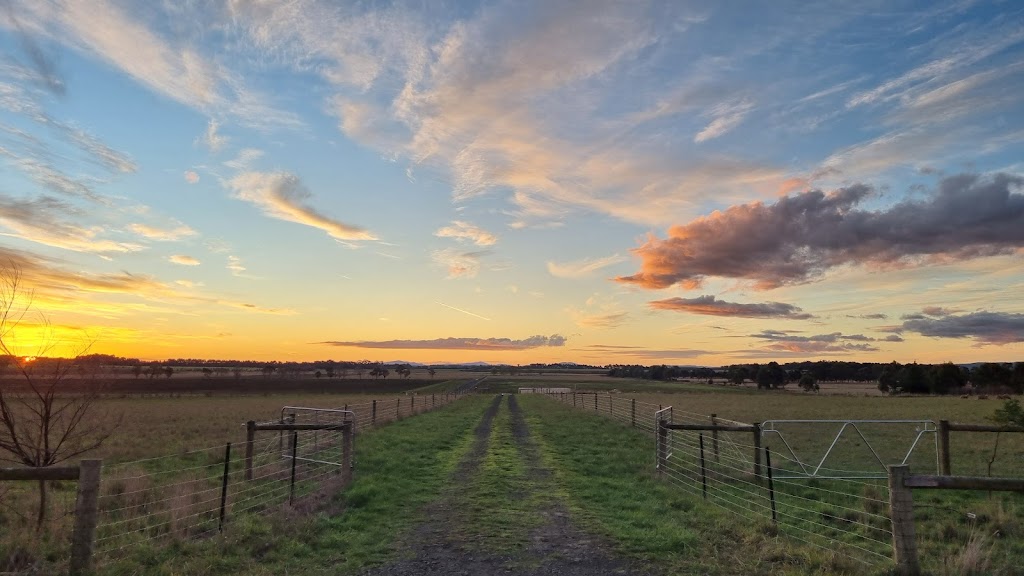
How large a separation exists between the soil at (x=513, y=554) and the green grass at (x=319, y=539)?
17.6 inches

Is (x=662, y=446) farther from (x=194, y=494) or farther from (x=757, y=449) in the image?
(x=194, y=494)

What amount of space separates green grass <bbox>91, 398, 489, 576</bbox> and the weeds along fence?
364 millimetres

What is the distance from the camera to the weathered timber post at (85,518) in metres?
7.30

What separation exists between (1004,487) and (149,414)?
46.8 meters

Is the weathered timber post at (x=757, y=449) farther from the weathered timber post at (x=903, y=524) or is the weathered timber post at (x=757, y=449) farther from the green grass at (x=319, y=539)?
the green grass at (x=319, y=539)

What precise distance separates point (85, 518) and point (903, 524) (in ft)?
32.8

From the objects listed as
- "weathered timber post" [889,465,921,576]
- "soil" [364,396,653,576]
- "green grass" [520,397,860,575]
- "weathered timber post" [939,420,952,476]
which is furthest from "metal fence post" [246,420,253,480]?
"weathered timber post" [939,420,952,476]

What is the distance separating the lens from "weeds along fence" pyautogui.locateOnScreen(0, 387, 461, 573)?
8773mm

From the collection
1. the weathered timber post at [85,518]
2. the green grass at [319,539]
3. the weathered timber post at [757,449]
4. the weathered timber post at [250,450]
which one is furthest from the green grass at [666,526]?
the weathered timber post at [250,450]

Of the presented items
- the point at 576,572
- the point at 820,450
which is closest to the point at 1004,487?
the point at 576,572

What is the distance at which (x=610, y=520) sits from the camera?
1027cm

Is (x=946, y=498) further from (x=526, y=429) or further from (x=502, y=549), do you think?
(x=526, y=429)

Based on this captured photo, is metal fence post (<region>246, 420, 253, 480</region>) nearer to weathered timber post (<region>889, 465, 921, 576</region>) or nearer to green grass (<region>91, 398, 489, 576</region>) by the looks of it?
green grass (<region>91, 398, 489, 576</region>)

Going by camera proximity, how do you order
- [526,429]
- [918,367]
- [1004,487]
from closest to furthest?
[1004,487]
[526,429]
[918,367]
